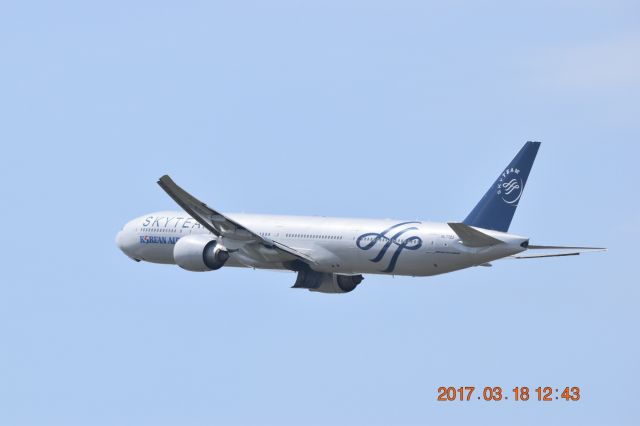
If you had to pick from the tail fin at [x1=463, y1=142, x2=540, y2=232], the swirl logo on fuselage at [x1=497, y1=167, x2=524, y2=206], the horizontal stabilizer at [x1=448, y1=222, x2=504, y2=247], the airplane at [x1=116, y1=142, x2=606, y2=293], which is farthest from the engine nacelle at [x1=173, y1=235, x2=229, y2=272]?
the swirl logo on fuselage at [x1=497, y1=167, x2=524, y2=206]

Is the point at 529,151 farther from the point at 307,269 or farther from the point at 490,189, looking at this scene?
the point at 307,269

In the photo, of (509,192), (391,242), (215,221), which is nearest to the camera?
(509,192)

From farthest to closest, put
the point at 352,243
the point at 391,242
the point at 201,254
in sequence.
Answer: the point at 201,254, the point at 352,243, the point at 391,242

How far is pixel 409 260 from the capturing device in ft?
252

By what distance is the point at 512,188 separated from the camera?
2953 inches

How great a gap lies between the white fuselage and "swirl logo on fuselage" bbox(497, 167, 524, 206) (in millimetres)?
1767

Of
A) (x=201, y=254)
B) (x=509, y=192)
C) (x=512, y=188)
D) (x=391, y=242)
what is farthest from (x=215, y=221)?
(x=512, y=188)

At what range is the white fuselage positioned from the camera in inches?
2965

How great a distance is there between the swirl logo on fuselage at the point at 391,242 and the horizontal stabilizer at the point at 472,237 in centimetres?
298

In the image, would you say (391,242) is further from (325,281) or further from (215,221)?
(215,221)

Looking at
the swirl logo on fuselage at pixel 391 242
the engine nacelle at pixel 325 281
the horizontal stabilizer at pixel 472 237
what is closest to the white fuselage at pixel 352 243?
the swirl logo on fuselage at pixel 391 242

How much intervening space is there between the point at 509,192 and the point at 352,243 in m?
8.27

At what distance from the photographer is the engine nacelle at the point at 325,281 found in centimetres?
A: 8169

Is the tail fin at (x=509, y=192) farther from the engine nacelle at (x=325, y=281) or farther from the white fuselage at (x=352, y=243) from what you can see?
the engine nacelle at (x=325, y=281)
